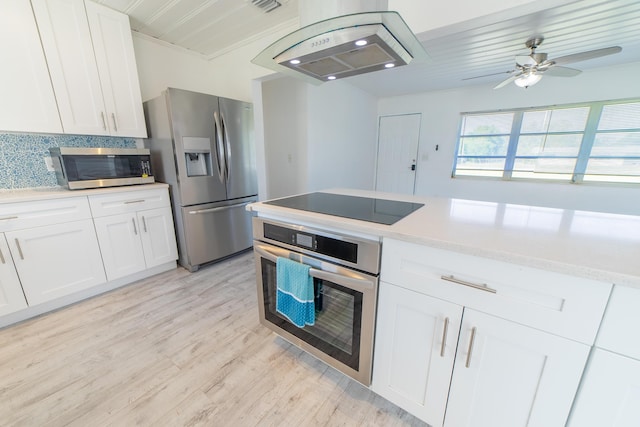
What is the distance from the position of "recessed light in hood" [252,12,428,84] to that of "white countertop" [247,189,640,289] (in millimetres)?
735

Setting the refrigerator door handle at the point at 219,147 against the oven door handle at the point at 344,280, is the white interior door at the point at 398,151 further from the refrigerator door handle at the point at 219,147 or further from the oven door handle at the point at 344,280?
the oven door handle at the point at 344,280

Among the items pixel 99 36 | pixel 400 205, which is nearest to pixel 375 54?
pixel 400 205

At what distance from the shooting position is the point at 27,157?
1990 mm

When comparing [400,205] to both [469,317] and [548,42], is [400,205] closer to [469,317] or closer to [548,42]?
[469,317]

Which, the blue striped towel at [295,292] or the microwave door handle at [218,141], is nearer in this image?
the blue striped towel at [295,292]

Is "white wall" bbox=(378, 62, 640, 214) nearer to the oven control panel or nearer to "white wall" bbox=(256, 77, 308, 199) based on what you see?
"white wall" bbox=(256, 77, 308, 199)

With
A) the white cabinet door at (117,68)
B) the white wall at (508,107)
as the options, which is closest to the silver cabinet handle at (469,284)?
the white cabinet door at (117,68)

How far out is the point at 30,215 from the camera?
5.53 feet

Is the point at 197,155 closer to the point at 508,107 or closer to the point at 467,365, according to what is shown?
the point at 467,365

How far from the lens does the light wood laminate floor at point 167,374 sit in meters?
1.15

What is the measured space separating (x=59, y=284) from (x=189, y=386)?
1506 millimetres

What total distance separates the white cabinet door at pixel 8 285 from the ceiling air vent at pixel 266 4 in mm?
2507


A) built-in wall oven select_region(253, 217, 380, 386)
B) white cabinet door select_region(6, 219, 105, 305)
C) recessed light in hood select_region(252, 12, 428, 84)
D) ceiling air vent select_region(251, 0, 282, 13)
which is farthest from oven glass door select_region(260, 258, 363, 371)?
ceiling air vent select_region(251, 0, 282, 13)

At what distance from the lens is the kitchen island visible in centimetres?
66
